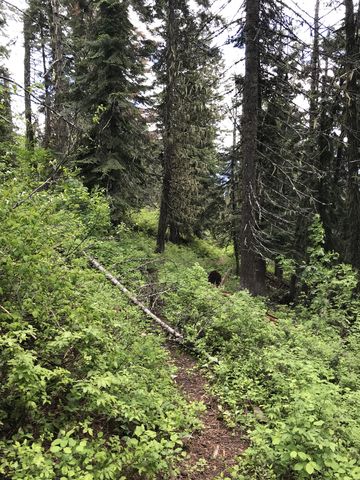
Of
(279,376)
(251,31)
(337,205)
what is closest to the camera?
(279,376)

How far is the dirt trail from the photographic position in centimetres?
387

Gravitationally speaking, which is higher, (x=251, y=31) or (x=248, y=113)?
(x=251, y=31)

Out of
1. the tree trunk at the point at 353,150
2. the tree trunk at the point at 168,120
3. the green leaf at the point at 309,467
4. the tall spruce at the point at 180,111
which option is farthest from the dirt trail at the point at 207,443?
the tall spruce at the point at 180,111

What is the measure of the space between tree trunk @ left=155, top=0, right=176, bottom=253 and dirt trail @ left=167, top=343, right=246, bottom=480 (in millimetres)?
10424

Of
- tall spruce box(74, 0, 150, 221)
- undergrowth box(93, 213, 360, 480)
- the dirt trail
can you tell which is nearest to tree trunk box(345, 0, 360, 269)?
undergrowth box(93, 213, 360, 480)

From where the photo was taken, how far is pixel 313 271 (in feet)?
33.0

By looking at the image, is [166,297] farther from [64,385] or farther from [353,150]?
[353,150]

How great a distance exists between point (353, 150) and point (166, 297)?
753 centimetres

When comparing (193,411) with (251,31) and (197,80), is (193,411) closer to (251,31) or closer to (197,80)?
(251,31)

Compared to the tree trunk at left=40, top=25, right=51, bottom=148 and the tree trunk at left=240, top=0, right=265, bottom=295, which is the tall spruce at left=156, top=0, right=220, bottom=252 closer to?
the tree trunk at left=240, top=0, right=265, bottom=295

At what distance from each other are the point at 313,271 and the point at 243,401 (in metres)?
5.71

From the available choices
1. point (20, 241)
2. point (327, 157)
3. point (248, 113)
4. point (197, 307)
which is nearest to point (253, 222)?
point (248, 113)

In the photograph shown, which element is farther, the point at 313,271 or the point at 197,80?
the point at 197,80

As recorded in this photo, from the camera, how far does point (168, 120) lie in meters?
15.0
